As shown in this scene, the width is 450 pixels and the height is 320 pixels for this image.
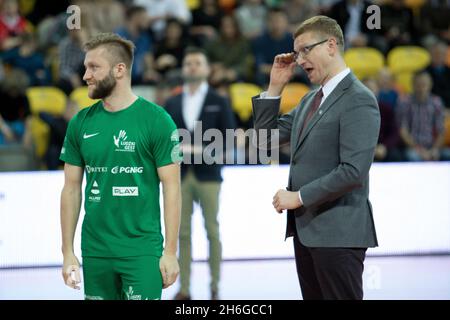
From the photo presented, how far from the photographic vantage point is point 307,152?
431 cm

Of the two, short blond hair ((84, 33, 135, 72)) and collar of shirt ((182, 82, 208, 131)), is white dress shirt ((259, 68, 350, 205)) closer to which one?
short blond hair ((84, 33, 135, 72))

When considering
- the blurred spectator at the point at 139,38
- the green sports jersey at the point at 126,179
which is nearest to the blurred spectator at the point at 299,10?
the blurred spectator at the point at 139,38

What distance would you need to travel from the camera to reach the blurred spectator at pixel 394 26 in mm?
11906

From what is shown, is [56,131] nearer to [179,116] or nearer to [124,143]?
[179,116]

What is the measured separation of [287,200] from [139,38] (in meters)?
7.33

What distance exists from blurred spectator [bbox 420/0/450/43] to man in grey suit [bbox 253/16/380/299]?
861 centimetres

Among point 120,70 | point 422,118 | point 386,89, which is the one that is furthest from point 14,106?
point 120,70

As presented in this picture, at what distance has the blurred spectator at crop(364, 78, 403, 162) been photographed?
9523 mm

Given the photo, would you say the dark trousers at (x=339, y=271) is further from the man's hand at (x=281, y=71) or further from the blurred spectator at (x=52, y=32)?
the blurred spectator at (x=52, y=32)

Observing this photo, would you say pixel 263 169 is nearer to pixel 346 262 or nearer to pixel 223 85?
pixel 223 85

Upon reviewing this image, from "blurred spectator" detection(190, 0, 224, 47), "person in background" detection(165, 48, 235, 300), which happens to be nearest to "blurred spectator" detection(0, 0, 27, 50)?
"blurred spectator" detection(190, 0, 224, 47)

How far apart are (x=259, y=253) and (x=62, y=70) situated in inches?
151

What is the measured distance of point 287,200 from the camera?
4223 mm
